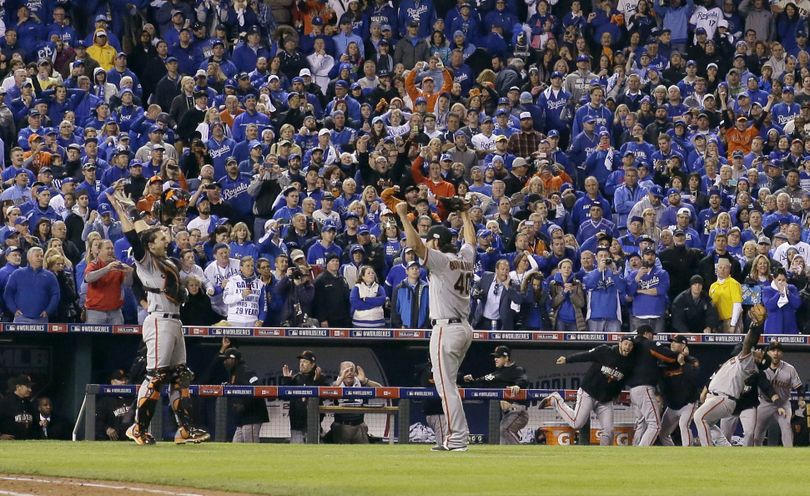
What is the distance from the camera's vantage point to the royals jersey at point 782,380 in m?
17.6

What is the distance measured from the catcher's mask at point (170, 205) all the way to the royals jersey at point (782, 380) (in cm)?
771

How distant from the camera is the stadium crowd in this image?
1897 centimetres

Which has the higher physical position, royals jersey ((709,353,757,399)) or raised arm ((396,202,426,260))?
raised arm ((396,202,426,260))

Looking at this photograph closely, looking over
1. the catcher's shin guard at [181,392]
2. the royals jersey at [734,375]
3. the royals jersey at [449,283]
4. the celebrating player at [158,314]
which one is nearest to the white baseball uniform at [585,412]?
the royals jersey at [734,375]

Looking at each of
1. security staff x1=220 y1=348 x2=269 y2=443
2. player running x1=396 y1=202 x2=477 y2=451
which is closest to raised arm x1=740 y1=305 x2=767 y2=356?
player running x1=396 y1=202 x2=477 y2=451

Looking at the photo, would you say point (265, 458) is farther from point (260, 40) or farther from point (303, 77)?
point (260, 40)

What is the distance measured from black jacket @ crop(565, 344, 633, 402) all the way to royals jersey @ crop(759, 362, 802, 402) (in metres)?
1.66

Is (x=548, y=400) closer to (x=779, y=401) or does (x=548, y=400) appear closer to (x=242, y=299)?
(x=779, y=401)

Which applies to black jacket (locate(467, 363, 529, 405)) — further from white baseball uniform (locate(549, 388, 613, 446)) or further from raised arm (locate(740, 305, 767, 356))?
raised arm (locate(740, 305, 767, 356))

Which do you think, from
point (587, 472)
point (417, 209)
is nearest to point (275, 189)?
point (417, 209)

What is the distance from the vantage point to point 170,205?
19.9 meters

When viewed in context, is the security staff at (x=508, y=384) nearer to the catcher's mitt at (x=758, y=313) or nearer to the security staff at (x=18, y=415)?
the catcher's mitt at (x=758, y=313)

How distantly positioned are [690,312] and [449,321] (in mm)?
7403

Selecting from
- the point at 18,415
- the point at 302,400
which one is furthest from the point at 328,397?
the point at 18,415
